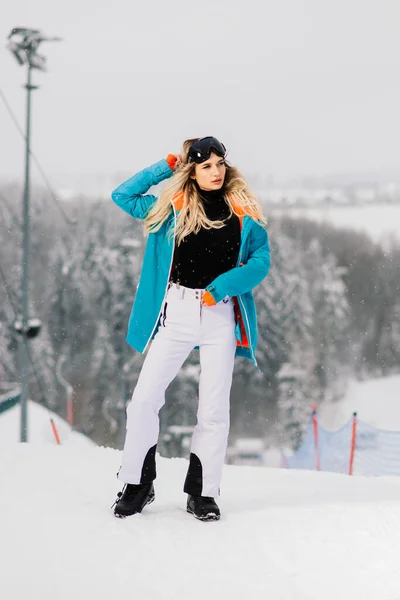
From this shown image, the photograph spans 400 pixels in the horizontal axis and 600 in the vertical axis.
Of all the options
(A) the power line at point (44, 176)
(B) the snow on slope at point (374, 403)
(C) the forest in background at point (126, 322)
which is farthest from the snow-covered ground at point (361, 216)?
(A) the power line at point (44, 176)

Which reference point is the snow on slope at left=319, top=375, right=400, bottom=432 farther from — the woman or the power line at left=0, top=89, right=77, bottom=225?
the woman

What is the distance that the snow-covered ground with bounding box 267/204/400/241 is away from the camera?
41.6 m

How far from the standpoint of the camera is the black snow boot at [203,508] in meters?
3.34

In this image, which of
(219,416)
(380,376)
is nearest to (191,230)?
(219,416)

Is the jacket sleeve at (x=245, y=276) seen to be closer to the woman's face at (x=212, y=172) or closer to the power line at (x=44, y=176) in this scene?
the woman's face at (x=212, y=172)

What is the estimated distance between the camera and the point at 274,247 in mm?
35062

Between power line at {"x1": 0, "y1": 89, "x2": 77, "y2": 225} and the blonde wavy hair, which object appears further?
power line at {"x1": 0, "y1": 89, "x2": 77, "y2": 225}

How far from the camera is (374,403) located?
125 ft

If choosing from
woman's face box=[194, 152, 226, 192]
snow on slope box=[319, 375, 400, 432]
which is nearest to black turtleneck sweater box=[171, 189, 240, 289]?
woman's face box=[194, 152, 226, 192]

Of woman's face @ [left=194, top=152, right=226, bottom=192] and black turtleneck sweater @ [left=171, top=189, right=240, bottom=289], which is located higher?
woman's face @ [left=194, top=152, right=226, bottom=192]

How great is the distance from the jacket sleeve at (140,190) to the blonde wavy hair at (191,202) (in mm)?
54

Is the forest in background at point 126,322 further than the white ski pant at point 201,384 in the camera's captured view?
Yes

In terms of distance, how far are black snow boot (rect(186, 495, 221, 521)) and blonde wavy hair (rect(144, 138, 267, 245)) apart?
1.10m

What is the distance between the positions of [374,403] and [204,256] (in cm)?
3599
